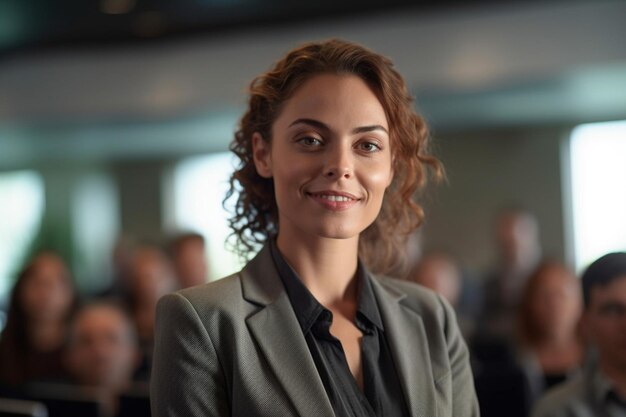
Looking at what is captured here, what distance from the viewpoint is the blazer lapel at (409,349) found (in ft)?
5.41

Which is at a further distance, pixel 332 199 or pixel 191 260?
pixel 191 260

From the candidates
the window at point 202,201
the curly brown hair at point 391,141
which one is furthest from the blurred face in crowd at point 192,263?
the window at point 202,201

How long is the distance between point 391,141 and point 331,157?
16cm

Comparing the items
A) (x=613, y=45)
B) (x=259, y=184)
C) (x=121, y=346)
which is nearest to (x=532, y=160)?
(x=613, y=45)

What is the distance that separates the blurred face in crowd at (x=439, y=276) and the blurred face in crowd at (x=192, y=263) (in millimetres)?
1507

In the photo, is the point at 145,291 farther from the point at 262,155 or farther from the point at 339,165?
the point at 339,165

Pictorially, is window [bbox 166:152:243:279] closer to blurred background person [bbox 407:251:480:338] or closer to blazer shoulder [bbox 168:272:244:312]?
blurred background person [bbox 407:251:480:338]

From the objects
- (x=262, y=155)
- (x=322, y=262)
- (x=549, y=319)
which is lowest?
(x=549, y=319)

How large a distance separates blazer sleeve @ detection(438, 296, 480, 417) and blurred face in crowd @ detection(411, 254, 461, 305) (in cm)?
442

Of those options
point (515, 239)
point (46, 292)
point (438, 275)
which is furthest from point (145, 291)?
point (515, 239)

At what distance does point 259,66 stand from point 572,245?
446 cm

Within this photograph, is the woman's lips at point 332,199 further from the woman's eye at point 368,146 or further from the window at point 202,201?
the window at point 202,201

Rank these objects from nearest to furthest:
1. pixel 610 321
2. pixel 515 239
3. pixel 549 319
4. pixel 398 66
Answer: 1. pixel 610 321
2. pixel 549 319
3. pixel 515 239
4. pixel 398 66

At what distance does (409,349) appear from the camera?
172 cm
